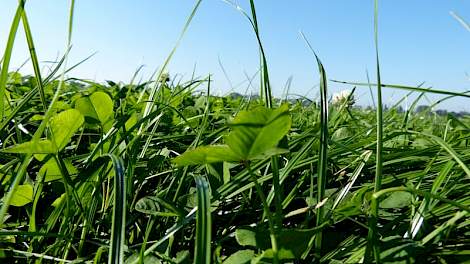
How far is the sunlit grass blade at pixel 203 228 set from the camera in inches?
18.3

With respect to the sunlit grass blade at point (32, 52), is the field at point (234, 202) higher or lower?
lower

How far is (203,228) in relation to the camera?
0.48 meters

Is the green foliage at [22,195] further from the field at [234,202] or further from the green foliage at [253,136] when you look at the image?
the green foliage at [253,136]

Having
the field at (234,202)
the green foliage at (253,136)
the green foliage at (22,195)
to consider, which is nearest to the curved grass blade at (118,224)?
the field at (234,202)

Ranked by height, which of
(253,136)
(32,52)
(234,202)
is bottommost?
(234,202)

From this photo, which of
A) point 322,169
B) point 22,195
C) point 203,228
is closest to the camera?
point 203,228

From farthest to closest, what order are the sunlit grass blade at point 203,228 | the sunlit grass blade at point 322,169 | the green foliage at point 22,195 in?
the green foliage at point 22,195, the sunlit grass blade at point 322,169, the sunlit grass blade at point 203,228

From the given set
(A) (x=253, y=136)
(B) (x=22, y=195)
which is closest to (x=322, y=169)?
(A) (x=253, y=136)

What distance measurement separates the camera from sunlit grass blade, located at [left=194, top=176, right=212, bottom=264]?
18.3 inches

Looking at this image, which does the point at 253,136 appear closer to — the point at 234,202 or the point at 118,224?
the point at 118,224

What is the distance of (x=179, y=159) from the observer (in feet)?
1.65

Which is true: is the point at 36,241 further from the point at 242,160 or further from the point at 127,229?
the point at 242,160

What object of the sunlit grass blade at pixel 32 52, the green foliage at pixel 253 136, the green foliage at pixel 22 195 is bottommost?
the green foliage at pixel 22 195

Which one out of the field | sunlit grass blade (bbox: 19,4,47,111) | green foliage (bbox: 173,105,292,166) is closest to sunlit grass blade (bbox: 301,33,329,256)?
the field
